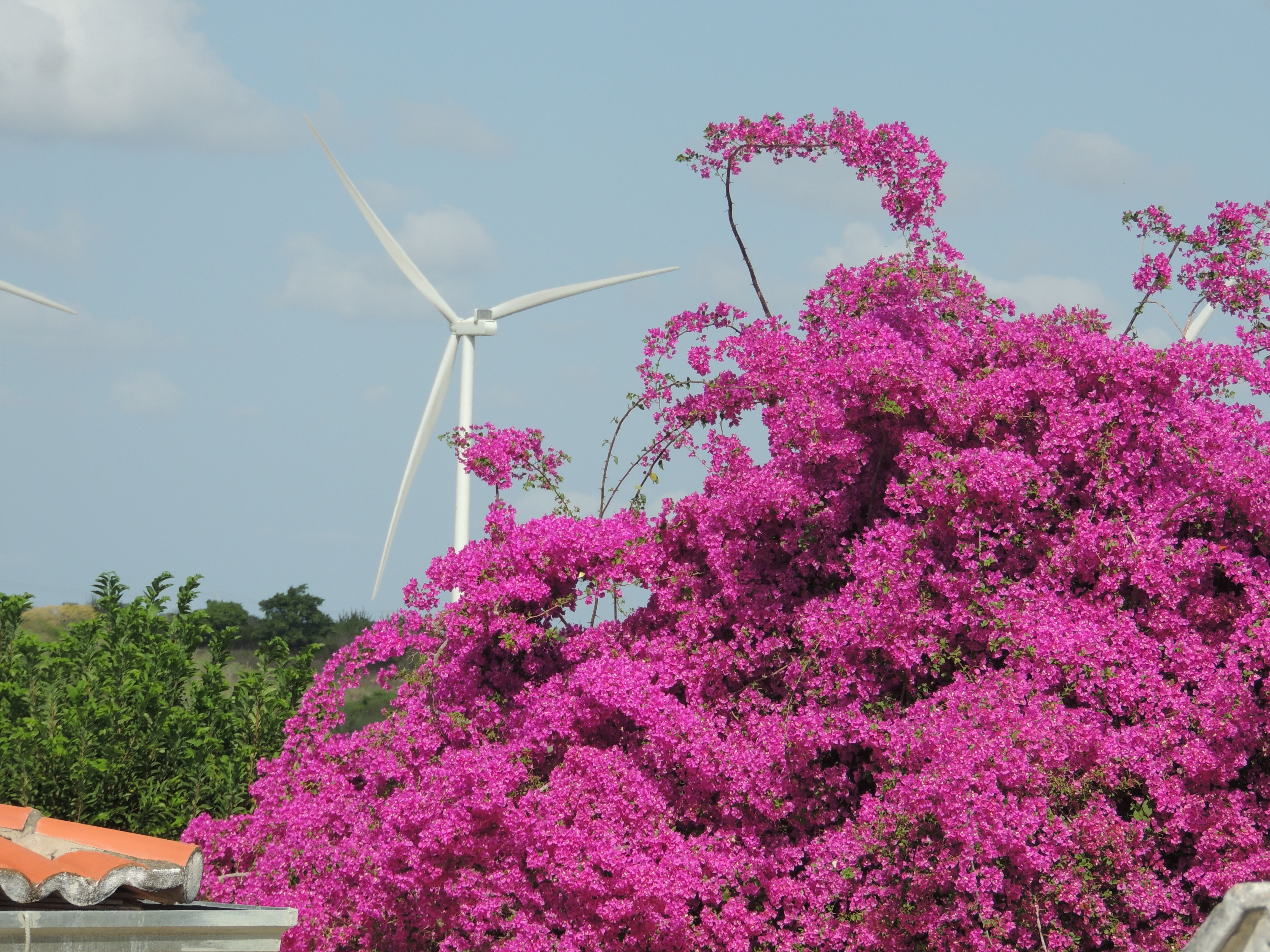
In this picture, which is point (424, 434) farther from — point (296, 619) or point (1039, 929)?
point (296, 619)

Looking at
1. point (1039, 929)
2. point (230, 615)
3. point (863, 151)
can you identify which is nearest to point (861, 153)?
point (863, 151)

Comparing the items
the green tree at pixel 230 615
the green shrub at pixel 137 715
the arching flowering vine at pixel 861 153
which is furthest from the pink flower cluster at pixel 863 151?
the green tree at pixel 230 615

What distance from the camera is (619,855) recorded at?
38.3 ft

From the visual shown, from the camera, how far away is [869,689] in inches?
476

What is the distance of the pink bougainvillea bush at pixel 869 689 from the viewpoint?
11.4 metres

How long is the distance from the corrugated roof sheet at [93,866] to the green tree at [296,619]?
4069cm

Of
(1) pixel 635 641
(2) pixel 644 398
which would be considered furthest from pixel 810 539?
(2) pixel 644 398

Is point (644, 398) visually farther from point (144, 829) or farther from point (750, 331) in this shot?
point (144, 829)

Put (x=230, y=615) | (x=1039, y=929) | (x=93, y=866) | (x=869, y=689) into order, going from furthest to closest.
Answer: (x=230, y=615) → (x=869, y=689) → (x=1039, y=929) → (x=93, y=866)

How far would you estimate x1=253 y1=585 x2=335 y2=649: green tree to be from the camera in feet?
164

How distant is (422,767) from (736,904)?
3.46m

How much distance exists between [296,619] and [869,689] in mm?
41677

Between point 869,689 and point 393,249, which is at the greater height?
point 393,249

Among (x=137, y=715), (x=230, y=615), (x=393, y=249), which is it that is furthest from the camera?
(x=230, y=615)
